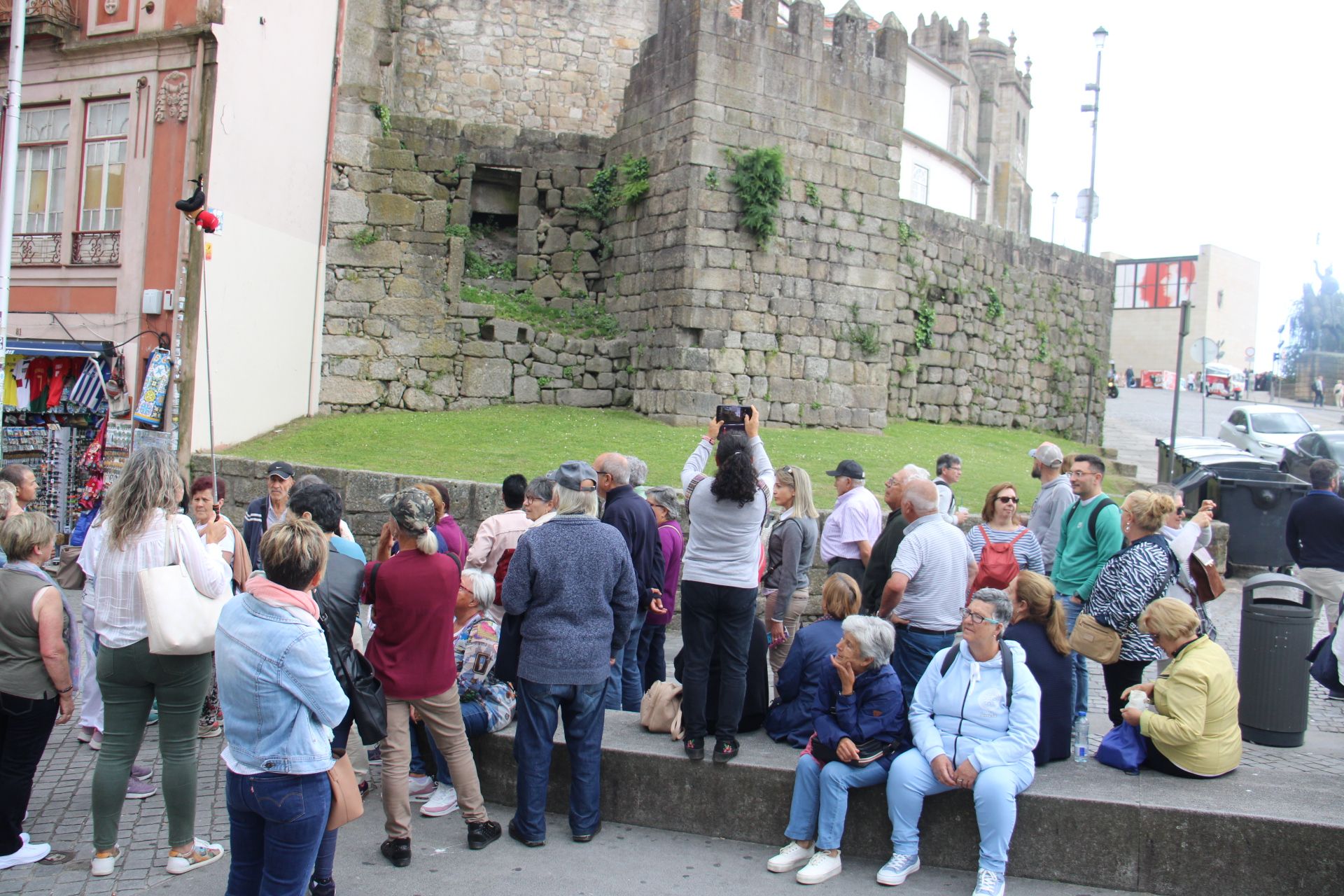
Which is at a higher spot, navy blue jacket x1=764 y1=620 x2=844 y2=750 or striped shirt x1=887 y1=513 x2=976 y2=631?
striped shirt x1=887 y1=513 x2=976 y2=631

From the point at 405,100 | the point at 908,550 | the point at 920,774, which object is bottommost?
the point at 920,774

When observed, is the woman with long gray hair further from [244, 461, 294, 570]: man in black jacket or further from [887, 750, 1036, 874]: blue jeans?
[887, 750, 1036, 874]: blue jeans

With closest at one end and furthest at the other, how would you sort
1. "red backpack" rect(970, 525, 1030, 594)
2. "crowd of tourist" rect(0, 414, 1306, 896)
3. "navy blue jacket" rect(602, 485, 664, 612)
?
1. "crowd of tourist" rect(0, 414, 1306, 896)
2. "navy blue jacket" rect(602, 485, 664, 612)
3. "red backpack" rect(970, 525, 1030, 594)

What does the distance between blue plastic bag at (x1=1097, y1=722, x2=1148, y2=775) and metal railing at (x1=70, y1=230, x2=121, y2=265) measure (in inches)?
482

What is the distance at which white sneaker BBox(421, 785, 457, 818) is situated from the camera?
517cm

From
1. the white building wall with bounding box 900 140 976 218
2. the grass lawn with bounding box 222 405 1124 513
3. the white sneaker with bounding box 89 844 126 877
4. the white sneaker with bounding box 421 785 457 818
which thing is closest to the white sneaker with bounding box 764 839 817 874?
the white sneaker with bounding box 421 785 457 818

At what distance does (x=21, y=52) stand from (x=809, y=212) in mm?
9758

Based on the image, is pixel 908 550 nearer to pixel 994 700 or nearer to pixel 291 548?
pixel 994 700

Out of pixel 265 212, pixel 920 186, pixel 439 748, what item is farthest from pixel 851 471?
pixel 920 186

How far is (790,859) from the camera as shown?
4.63 metres

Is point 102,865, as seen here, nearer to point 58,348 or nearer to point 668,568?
point 668,568

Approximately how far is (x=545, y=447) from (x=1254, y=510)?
808cm

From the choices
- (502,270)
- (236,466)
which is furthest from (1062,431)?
(236,466)

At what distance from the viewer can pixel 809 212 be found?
15.5 m
